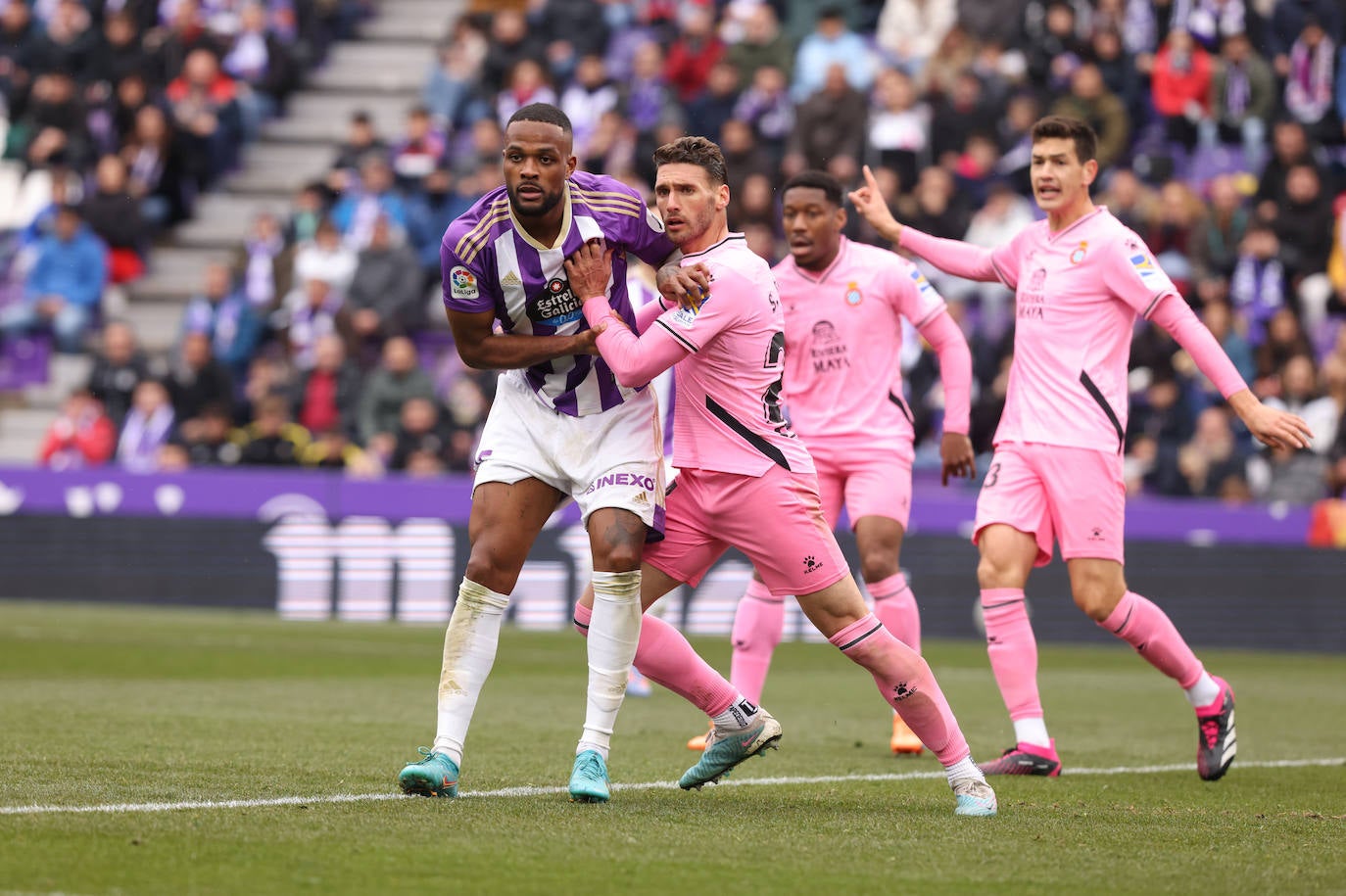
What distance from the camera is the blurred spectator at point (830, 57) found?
72.7ft

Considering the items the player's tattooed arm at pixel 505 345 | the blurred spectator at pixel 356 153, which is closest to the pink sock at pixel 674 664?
the player's tattooed arm at pixel 505 345

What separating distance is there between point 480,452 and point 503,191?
2.94 ft

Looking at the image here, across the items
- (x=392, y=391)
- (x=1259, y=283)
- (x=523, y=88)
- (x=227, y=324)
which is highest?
(x=523, y=88)

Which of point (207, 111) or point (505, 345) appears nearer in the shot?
point (505, 345)

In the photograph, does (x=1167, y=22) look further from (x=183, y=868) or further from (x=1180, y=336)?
(x=183, y=868)

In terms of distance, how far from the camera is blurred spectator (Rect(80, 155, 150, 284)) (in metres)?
23.9

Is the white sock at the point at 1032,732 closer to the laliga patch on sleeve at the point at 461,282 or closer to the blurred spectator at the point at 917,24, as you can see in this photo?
the laliga patch on sleeve at the point at 461,282

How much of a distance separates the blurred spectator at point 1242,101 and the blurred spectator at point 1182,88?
10cm

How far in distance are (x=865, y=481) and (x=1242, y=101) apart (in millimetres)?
12496

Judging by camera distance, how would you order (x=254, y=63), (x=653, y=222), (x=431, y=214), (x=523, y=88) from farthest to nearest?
(x=254, y=63) → (x=523, y=88) → (x=431, y=214) → (x=653, y=222)

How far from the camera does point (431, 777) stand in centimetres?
651

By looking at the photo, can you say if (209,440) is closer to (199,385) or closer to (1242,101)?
(199,385)

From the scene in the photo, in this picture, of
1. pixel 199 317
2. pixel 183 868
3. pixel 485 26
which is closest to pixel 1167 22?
pixel 485 26

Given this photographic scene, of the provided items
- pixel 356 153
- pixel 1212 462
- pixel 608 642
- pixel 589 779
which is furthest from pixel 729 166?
pixel 589 779
